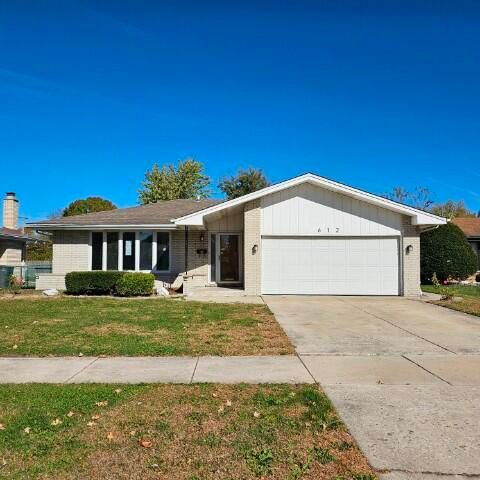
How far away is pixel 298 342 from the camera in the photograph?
328 inches

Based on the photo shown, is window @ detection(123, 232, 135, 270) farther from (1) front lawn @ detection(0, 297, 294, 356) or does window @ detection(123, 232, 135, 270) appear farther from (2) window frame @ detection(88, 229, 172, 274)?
(1) front lawn @ detection(0, 297, 294, 356)

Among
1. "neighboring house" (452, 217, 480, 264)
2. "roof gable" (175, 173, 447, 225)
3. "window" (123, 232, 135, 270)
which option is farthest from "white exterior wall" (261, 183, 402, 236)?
"neighboring house" (452, 217, 480, 264)

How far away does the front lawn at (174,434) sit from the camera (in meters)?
3.44

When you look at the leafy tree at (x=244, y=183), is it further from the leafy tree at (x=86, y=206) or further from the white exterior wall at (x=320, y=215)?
the white exterior wall at (x=320, y=215)

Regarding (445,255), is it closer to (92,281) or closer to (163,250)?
(163,250)

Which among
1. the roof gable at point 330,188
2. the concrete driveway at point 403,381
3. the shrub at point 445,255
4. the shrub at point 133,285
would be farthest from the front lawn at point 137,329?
the shrub at point 445,255

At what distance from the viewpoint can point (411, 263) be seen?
54.5 ft

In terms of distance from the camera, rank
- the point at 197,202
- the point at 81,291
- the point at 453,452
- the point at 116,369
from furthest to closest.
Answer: the point at 197,202
the point at 81,291
the point at 116,369
the point at 453,452

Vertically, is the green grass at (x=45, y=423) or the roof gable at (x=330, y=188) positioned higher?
the roof gable at (x=330, y=188)

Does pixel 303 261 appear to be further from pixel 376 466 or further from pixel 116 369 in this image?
pixel 376 466

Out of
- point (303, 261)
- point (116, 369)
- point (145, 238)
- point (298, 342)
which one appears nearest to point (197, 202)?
point (145, 238)

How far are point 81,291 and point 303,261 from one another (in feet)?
26.6

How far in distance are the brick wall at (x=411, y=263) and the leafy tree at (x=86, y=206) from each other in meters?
33.0

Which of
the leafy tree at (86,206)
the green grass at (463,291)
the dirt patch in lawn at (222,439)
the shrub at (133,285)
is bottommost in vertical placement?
the dirt patch in lawn at (222,439)
